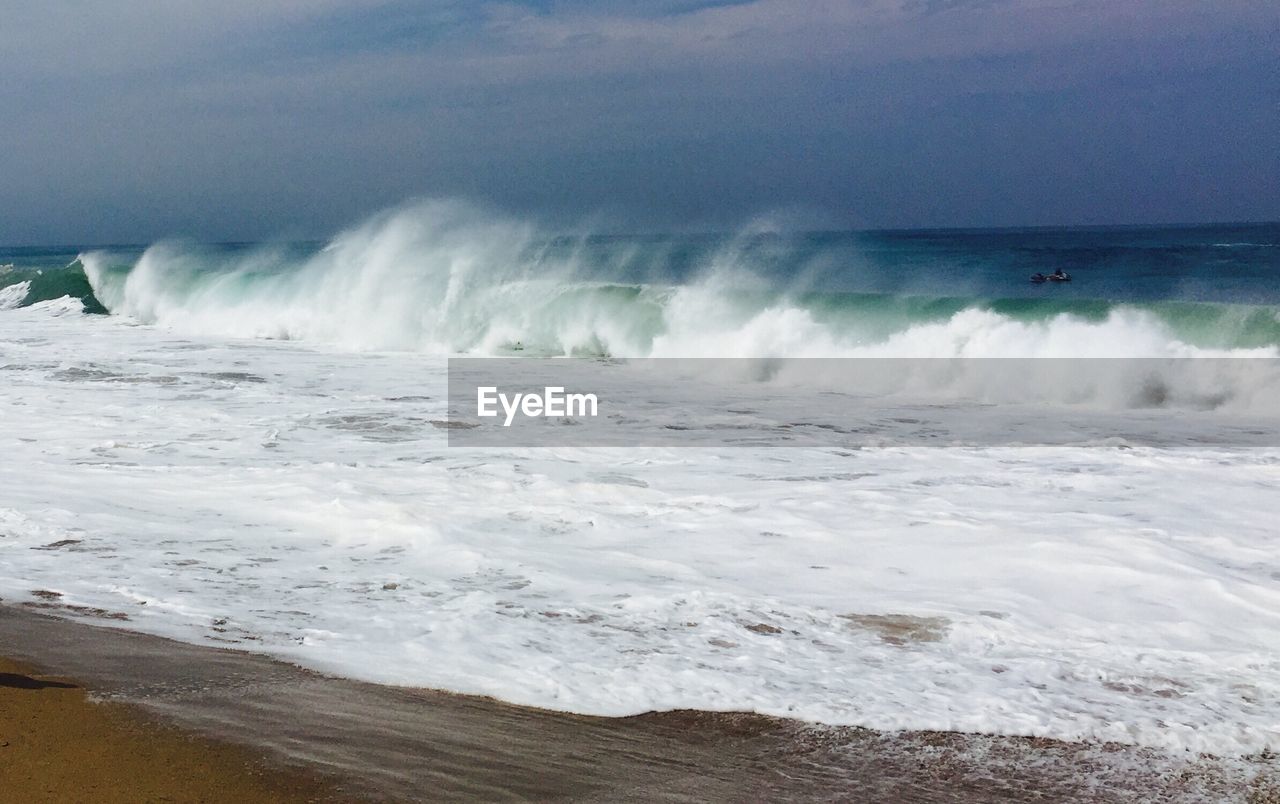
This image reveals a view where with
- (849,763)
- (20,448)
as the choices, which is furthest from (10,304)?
(849,763)

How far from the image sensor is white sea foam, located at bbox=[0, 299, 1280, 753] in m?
4.70

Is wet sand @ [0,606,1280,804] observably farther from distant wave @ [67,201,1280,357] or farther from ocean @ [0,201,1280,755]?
distant wave @ [67,201,1280,357]

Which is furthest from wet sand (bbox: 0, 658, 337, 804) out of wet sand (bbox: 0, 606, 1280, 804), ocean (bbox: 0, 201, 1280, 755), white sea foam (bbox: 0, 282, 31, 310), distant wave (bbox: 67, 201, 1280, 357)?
white sea foam (bbox: 0, 282, 31, 310)

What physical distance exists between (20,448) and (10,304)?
1290 inches

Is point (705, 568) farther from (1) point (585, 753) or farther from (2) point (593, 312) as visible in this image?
(2) point (593, 312)

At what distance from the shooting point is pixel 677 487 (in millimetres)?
8789

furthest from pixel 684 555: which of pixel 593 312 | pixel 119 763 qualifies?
pixel 593 312

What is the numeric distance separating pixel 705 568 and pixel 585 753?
105 inches

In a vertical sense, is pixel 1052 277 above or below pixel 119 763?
above

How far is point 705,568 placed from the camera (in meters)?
6.53

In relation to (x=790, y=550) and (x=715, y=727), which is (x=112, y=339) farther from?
(x=715, y=727)

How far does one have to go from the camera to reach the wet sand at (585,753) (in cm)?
362

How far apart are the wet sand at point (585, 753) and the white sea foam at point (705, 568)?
8.0 inches

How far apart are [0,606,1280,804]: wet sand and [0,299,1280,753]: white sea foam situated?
20cm
